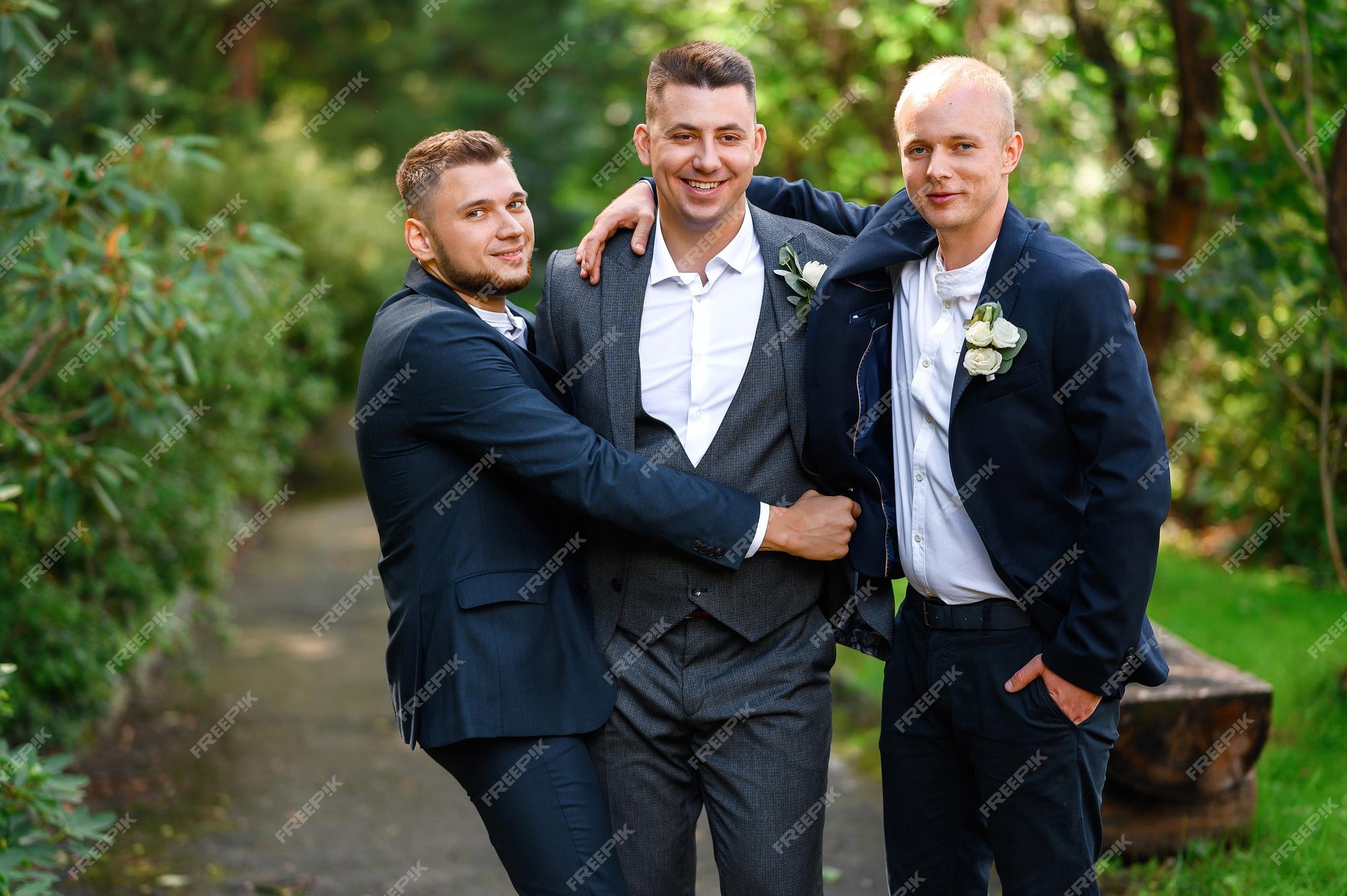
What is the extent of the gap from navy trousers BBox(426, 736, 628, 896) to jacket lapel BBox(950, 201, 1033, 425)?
1.16m

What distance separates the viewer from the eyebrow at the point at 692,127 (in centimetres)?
301

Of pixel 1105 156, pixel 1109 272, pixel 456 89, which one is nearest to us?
pixel 1109 272

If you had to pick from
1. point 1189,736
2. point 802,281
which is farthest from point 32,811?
point 1189,736

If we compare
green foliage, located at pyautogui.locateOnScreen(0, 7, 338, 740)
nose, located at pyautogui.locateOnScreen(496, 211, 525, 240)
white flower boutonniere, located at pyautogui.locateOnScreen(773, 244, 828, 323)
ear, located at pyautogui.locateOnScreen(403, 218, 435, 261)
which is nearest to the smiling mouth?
white flower boutonniere, located at pyautogui.locateOnScreen(773, 244, 828, 323)

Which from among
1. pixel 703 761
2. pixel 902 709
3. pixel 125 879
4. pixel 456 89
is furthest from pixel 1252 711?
pixel 456 89

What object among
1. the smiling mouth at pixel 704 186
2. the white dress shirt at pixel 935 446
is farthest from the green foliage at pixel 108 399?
the white dress shirt at pixel 935 446

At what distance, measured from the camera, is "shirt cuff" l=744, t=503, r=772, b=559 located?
294cm

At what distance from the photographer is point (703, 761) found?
10.0 ft

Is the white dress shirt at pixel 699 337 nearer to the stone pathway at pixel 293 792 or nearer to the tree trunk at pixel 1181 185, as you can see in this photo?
the stone pathway at pixel 293 792

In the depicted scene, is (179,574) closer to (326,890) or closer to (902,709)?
(326,890)

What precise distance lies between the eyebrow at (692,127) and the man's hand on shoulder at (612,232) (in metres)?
0.29

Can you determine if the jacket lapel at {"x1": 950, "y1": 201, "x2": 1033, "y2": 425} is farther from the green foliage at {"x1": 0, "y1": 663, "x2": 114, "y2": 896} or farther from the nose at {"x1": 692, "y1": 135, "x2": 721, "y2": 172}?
the green foliage at {"x1": 0, "y1": 663, "x2": 114, "y2": 896}

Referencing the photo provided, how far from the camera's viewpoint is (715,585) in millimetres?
3023

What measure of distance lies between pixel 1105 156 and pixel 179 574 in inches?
258
